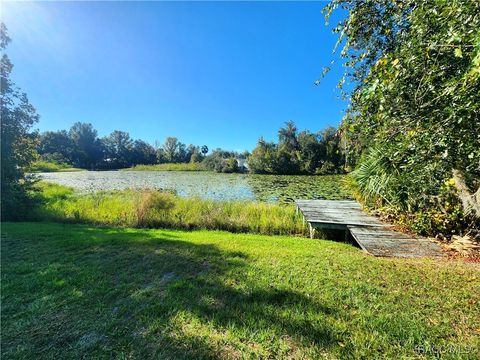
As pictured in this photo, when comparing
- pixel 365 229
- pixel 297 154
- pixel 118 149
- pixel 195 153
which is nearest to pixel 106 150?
pixel 118 149

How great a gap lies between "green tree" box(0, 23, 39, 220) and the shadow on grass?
443 centimetres

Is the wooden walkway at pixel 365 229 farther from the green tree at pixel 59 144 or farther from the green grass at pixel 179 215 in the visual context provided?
the green tree at pixel 59 144

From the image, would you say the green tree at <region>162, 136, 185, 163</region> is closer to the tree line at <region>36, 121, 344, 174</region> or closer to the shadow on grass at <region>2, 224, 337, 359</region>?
the tree line at <region>36, 121, 344, 174</region>

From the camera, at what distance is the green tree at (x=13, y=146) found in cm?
659

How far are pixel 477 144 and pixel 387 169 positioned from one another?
11.9 feet

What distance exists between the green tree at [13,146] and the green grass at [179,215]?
68 cm

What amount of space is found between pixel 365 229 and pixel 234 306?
14.0ft

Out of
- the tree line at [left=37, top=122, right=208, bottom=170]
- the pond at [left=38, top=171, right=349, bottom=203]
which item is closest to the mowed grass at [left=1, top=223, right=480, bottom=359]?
the pond at [left=38, top=171, right=349, bottom=203]

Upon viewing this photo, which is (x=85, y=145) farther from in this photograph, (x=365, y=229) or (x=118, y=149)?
(x=365, y=229)

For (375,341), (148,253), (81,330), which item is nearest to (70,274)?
(148,253)

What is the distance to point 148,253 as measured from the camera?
3828 mm

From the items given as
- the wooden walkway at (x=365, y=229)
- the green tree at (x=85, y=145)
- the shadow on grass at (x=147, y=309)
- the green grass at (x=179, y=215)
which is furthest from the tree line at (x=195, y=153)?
the wooden walkway at (x=365, y=229)

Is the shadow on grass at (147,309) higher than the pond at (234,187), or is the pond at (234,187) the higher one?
the pond at (234,187)

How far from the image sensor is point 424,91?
2.54 m
